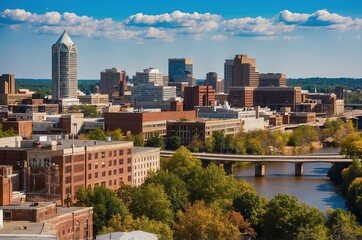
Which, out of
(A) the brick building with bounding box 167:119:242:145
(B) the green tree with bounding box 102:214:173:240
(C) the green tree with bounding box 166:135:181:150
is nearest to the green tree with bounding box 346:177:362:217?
(B) the green tree with bounding box 102:214:173:240

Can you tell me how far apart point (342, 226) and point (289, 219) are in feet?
9.59

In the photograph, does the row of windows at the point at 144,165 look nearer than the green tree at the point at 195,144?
Yes

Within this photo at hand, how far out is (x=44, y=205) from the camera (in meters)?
43.8

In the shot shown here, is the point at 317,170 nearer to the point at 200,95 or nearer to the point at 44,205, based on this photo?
the point at 44,205

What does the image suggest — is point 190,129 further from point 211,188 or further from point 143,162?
point 211,188

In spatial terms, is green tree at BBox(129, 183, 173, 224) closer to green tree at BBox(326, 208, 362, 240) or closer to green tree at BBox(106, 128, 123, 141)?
green tree at BBox(326, 208, 362, 240)

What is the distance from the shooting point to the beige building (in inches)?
2880

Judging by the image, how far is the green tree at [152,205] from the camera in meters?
54.9

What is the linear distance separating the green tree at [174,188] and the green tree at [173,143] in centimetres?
4960

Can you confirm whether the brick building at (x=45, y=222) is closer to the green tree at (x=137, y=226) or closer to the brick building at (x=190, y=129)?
the green tree at (x=137, y=226)

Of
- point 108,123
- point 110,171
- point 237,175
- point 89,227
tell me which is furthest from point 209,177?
point 108,123

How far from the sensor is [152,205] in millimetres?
55281

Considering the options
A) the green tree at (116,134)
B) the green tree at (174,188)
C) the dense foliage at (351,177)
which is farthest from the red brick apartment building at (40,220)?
the green tree at (116,134)

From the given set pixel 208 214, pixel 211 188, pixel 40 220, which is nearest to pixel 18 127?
pixel 211 188
